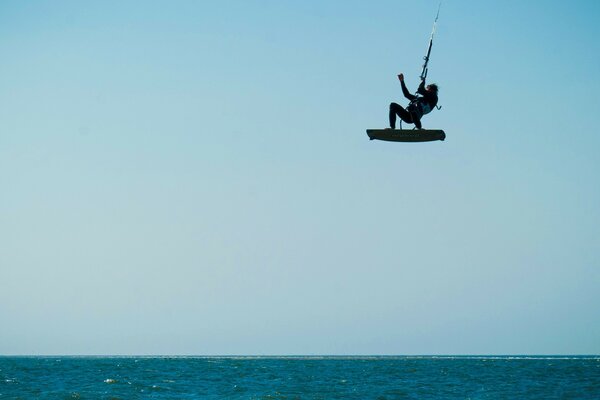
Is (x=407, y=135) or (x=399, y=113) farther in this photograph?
(x=407, y=135)

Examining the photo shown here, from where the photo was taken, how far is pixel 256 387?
4772 cm

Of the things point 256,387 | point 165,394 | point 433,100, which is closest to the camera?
point 433,100

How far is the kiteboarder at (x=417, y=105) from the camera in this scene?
17516mm

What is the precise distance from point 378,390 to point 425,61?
3168 cm

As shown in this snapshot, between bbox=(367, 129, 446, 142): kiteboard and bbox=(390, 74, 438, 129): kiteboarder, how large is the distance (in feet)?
0.79

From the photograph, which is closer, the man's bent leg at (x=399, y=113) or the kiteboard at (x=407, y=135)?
the man's bent leg at (x=399, y=113)

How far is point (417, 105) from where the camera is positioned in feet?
57.8

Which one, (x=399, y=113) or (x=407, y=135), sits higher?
(x=399, y=113)

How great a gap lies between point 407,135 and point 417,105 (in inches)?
39.0

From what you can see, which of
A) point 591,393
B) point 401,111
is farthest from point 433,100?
point 591,393

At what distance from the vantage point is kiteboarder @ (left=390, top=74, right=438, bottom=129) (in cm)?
1752

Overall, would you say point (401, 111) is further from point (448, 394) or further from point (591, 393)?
point (591, 393)

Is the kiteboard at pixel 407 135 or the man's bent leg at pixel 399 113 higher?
the man's bent leg at pixel 399 113

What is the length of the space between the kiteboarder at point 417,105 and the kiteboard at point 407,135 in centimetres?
24
